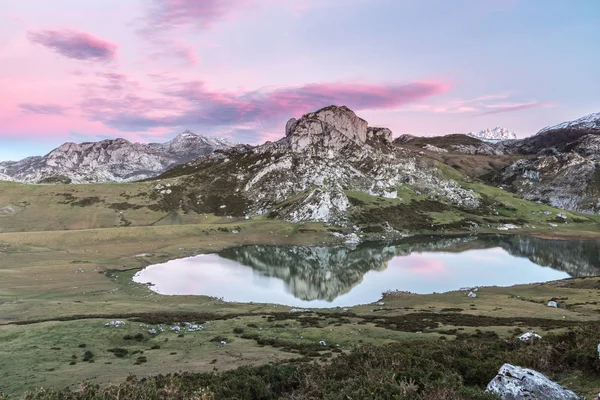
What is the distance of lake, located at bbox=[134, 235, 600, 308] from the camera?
8256 cm

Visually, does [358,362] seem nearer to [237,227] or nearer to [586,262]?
[586,262]

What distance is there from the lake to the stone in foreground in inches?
2292

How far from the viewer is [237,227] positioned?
176 meters

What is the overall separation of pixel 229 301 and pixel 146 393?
55.4 meters

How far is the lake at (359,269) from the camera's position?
82562 millimetres

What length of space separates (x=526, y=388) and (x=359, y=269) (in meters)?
100

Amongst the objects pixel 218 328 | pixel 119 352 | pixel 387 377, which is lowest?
pixel 218 328

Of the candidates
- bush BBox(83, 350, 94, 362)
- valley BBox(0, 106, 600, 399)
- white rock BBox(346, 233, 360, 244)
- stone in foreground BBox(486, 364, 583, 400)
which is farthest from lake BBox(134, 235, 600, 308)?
stone in foreground BBox(486, 364, 583, 400)

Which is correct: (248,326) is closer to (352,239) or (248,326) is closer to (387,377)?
(387,377)

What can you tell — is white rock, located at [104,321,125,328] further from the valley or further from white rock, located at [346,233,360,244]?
white rock, located at [346,233,360,244]

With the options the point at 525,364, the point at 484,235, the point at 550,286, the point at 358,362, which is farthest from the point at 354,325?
the point at 484,235

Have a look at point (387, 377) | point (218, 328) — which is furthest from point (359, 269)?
point (387, 377)

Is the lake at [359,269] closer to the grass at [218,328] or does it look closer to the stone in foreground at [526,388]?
the grass at [218,328]

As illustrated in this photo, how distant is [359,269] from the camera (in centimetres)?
11225
